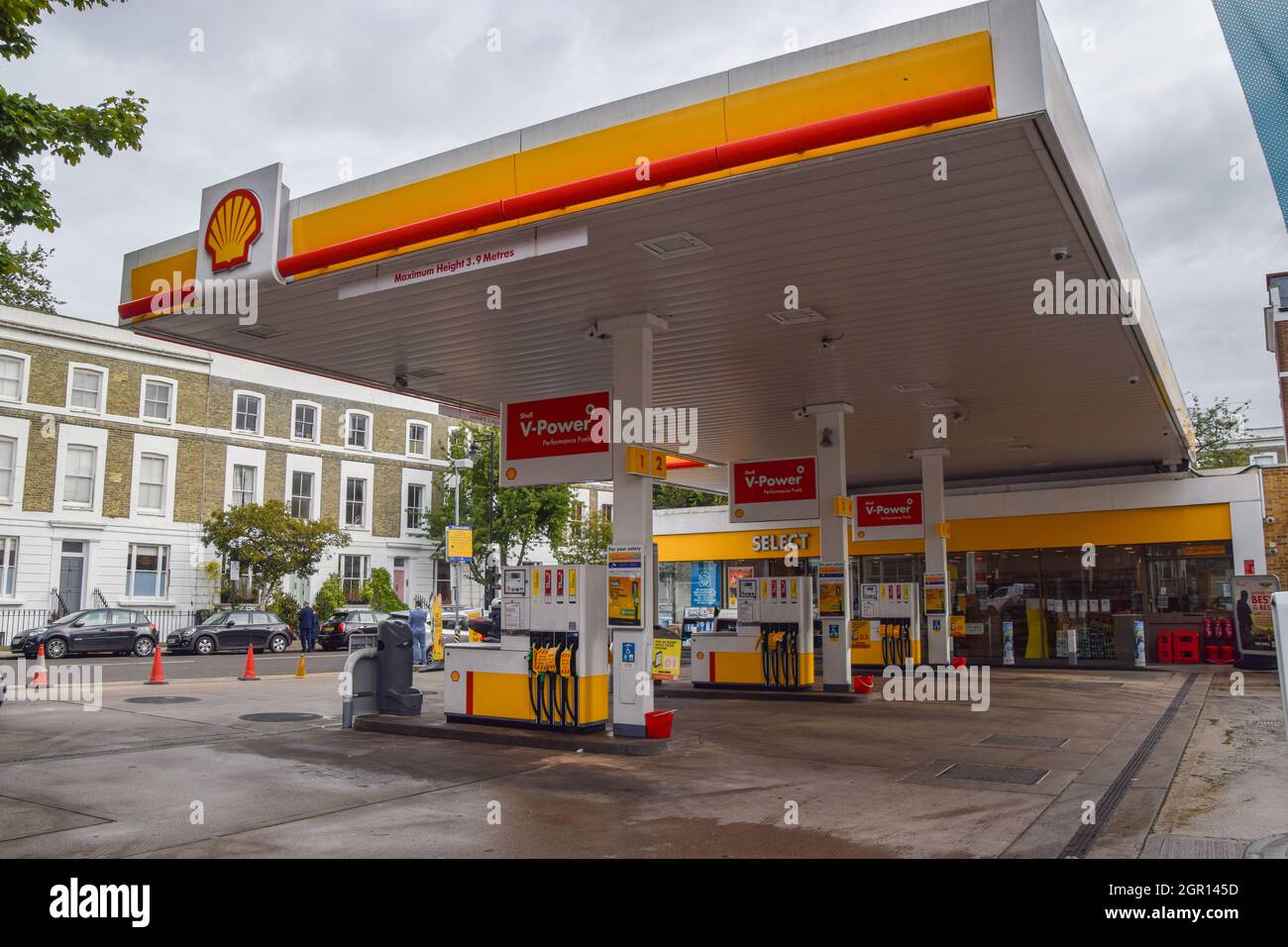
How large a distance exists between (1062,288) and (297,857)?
29.5ft

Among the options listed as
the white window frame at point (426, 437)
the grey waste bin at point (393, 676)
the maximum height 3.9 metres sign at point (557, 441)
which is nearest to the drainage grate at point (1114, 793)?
the maximum height 3.9 metres sign at point (557, 441)

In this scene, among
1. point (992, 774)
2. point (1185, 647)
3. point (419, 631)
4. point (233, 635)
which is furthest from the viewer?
point (233, 635)

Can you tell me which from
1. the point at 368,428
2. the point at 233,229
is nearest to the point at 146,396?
the point at 368,428

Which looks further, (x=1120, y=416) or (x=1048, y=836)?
(x=1120, y=416)

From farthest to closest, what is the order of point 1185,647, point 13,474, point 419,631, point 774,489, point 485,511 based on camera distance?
point 485,511
point 13,474
point 1185,647
point 419,631
point 774,489

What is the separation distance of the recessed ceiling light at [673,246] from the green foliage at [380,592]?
28.5m

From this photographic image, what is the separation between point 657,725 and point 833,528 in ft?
21.1

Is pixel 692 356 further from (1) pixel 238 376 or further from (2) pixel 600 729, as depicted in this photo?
(1) pixel 238 376

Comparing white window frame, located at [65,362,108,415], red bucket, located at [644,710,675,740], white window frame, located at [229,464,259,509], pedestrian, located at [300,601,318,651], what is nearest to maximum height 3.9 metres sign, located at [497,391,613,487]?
red bucket, located at [644,710,675,740]

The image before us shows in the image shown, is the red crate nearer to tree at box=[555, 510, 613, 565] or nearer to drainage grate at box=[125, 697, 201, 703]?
drainage grate at box=[125, 697, 201, 703]

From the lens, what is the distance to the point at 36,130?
8805 mm

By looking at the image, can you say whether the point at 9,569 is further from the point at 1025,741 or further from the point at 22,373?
the point at 1025,741

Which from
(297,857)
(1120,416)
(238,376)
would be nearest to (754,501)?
(1120,416)

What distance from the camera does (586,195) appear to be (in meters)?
7.89
